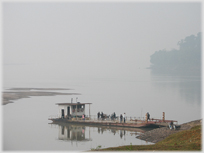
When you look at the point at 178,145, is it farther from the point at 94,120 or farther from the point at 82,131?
the point at 94,120

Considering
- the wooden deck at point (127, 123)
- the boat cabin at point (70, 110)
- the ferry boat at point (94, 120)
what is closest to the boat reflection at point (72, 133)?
the wooden deck at point (127, 123)

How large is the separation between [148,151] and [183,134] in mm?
9645

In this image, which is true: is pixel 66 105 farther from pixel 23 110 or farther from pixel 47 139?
pixel 23 110

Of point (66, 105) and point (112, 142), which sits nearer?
point (112, 142)

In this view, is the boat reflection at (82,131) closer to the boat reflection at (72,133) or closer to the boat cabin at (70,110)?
the boat reflection at (72,133)

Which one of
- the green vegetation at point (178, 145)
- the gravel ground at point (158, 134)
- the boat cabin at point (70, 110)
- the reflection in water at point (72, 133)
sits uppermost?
the boat cabin at point (70, 110)

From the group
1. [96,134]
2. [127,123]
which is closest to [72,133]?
[96,134]

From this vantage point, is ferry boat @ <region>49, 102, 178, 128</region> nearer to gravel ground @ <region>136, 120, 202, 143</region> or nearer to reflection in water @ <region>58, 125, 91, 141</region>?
reflection in water @ <region>58, 125, 91, 141</region>

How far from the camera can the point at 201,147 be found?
20359 mm

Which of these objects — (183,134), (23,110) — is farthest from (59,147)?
(23,110)

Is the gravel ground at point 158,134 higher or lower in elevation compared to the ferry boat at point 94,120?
lower

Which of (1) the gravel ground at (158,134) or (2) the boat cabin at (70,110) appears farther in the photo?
(2) the boat cabin at (70,110)

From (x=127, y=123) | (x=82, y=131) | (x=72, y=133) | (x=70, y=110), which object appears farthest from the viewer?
(x=70, y=110)

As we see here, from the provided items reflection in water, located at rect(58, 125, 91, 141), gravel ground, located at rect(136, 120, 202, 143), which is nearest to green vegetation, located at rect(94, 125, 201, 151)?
gravel ground, located at rect(136, 120, 202, 143)
